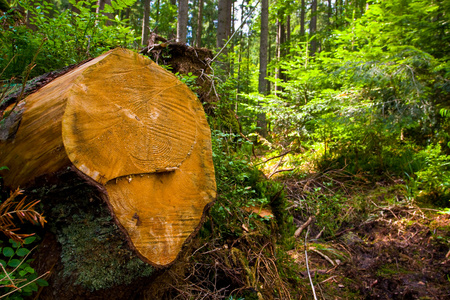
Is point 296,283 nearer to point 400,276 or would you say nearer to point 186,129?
point 400,276

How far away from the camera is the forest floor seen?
2.79 meters

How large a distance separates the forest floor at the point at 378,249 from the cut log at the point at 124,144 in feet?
4.98

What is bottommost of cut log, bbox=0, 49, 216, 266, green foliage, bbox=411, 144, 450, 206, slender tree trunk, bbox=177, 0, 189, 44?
green foliage, bbox=411, 144, 450, 206

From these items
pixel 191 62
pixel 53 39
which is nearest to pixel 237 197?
pixel 191 62

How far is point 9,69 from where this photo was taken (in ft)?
7.95

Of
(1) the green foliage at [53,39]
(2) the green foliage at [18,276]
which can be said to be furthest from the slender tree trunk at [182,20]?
(2) the green foliage at [18,276]

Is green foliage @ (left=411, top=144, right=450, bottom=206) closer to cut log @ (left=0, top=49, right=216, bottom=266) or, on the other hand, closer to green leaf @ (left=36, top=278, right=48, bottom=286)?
cut log @ (left=0, top=49, right=216, bottom=266)

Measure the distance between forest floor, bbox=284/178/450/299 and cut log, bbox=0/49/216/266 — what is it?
1.52 metres

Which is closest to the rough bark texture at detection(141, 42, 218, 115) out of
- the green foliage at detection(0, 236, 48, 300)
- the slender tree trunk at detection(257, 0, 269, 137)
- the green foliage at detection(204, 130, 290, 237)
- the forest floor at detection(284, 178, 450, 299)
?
the green foliage at detection(204, 130, 290, 237)

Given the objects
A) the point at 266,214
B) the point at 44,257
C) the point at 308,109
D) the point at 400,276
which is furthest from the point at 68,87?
the point at 308,109

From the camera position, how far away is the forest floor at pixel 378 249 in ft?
9.15

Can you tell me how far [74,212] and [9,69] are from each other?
191cm

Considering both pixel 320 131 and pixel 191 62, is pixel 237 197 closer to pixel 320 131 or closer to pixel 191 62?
pixel 191 62

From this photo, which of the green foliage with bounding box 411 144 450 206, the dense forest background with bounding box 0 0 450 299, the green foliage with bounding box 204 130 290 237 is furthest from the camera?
the green foliage with bounding box 411 144 450 206
